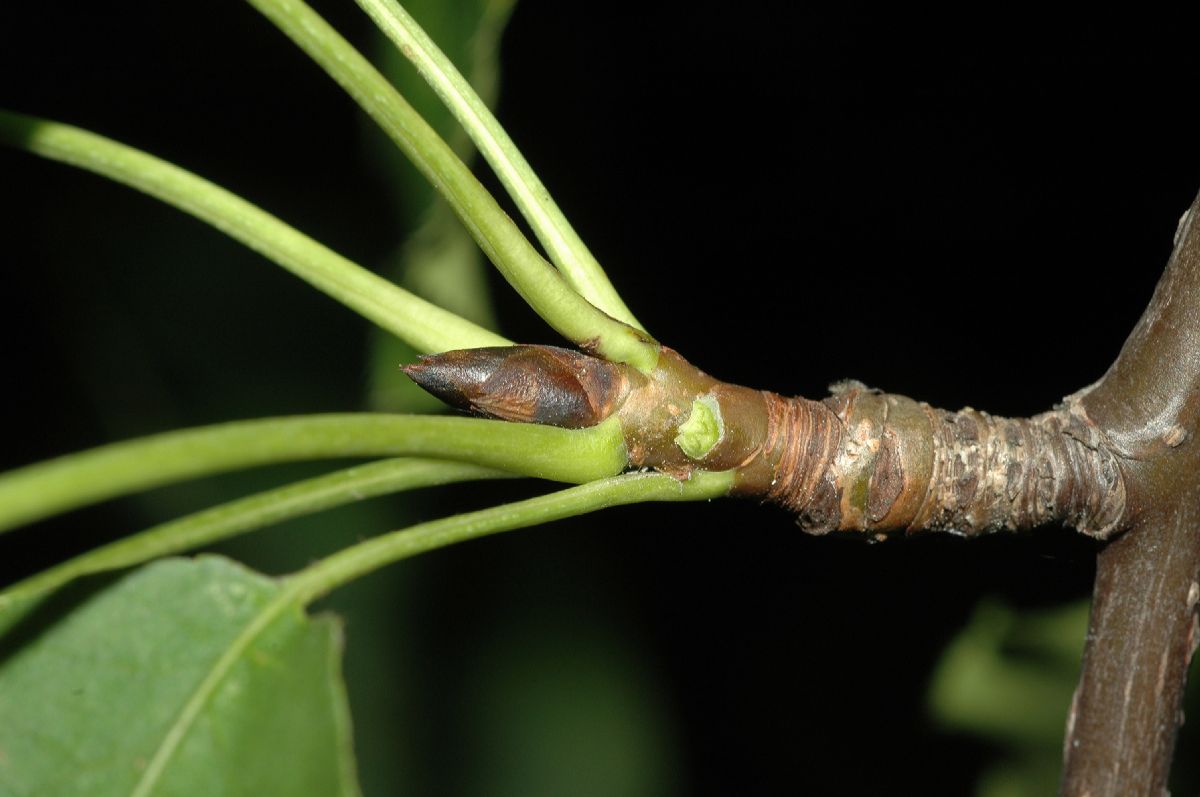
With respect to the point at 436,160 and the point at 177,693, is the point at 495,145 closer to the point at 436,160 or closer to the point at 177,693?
the point at 436,160

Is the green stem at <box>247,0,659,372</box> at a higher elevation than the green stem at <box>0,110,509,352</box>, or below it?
higher

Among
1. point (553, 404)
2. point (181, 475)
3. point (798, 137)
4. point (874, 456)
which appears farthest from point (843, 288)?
point (181, 475)

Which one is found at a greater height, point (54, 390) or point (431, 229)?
point (431, 229)

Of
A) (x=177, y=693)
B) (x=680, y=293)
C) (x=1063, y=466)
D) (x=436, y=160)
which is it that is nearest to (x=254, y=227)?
(x=436, y=160)

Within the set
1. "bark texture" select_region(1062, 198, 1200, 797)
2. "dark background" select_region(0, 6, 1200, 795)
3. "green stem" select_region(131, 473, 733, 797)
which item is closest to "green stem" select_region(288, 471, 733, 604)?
"green stem" select_region(131, 473, 733, 797)

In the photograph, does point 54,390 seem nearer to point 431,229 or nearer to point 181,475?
point 431,229

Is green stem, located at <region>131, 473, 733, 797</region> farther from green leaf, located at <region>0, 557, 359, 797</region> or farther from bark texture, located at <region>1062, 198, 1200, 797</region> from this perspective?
bark texture, located at <region>1062, 198, 1200, 797</region>
